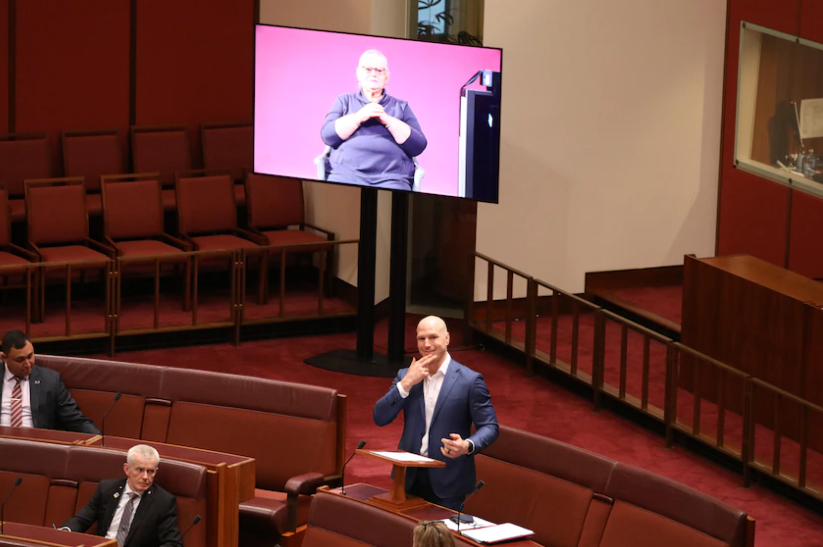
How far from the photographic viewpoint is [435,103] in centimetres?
779

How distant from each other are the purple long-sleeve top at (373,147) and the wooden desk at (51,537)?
374cm

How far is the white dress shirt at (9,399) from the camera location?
602cm

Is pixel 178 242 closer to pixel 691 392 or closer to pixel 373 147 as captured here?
pixel 373 147

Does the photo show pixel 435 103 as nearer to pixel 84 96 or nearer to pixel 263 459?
pixel 263 459

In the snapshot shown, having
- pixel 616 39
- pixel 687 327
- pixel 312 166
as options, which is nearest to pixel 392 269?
pixel 312 166

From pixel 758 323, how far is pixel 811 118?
1.22m

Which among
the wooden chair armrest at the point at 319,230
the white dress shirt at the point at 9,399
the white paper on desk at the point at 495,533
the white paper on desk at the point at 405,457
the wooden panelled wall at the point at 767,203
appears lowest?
the white paper on desk at the point at 495,533

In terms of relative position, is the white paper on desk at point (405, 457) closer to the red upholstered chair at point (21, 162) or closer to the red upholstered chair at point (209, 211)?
the red upholstered chair at point (209, 211)

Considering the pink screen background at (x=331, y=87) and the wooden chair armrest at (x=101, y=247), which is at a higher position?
the pink screen background at (x=331, y=87)

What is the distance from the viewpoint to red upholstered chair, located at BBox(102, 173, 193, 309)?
9031mm

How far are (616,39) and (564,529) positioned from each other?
5.07 meters

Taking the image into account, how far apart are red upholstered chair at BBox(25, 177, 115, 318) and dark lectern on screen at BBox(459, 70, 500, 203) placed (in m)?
2.64

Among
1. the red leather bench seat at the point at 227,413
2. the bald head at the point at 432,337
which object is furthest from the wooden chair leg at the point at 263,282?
the bald head at the point at 432,337

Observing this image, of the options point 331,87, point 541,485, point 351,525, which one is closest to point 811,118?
point 541,485
